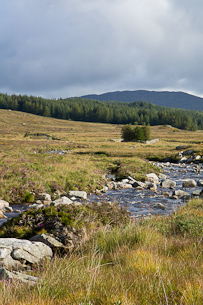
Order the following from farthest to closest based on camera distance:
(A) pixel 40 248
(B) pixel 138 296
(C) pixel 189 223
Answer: (C) pixel 189 223 → (A) pixel 40 248 → (B) pixel 138 296

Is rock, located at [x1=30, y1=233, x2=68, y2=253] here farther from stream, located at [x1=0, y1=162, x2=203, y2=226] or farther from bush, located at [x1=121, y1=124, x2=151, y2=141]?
bush, located at [x1=121, y1=124, x2=151, y2=141]

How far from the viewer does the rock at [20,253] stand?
17.2 ft

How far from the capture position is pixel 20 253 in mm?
5480

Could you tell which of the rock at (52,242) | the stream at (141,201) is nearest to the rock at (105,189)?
the stream at (141,201)

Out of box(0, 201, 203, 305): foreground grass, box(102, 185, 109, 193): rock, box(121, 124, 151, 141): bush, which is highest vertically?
box(121, 124, 151, 141): bush

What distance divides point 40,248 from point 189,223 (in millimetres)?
4036

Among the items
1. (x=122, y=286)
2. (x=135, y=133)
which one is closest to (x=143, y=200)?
(x=122, y=286)

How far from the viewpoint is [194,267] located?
11.4ft

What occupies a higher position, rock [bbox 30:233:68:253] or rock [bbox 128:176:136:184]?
rock [bbox 30:233:68:253]

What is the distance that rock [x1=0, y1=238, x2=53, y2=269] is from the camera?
5230mm

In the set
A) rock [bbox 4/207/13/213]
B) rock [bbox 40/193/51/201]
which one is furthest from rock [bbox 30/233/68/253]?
rock [bbox 40/193/51/201]

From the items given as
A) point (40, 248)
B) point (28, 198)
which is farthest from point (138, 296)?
point (28, 198)

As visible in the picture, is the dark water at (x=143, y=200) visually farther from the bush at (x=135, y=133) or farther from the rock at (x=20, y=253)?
the bush at (x=135, y=133)

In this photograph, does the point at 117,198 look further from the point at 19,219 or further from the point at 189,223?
the point at 189,223
